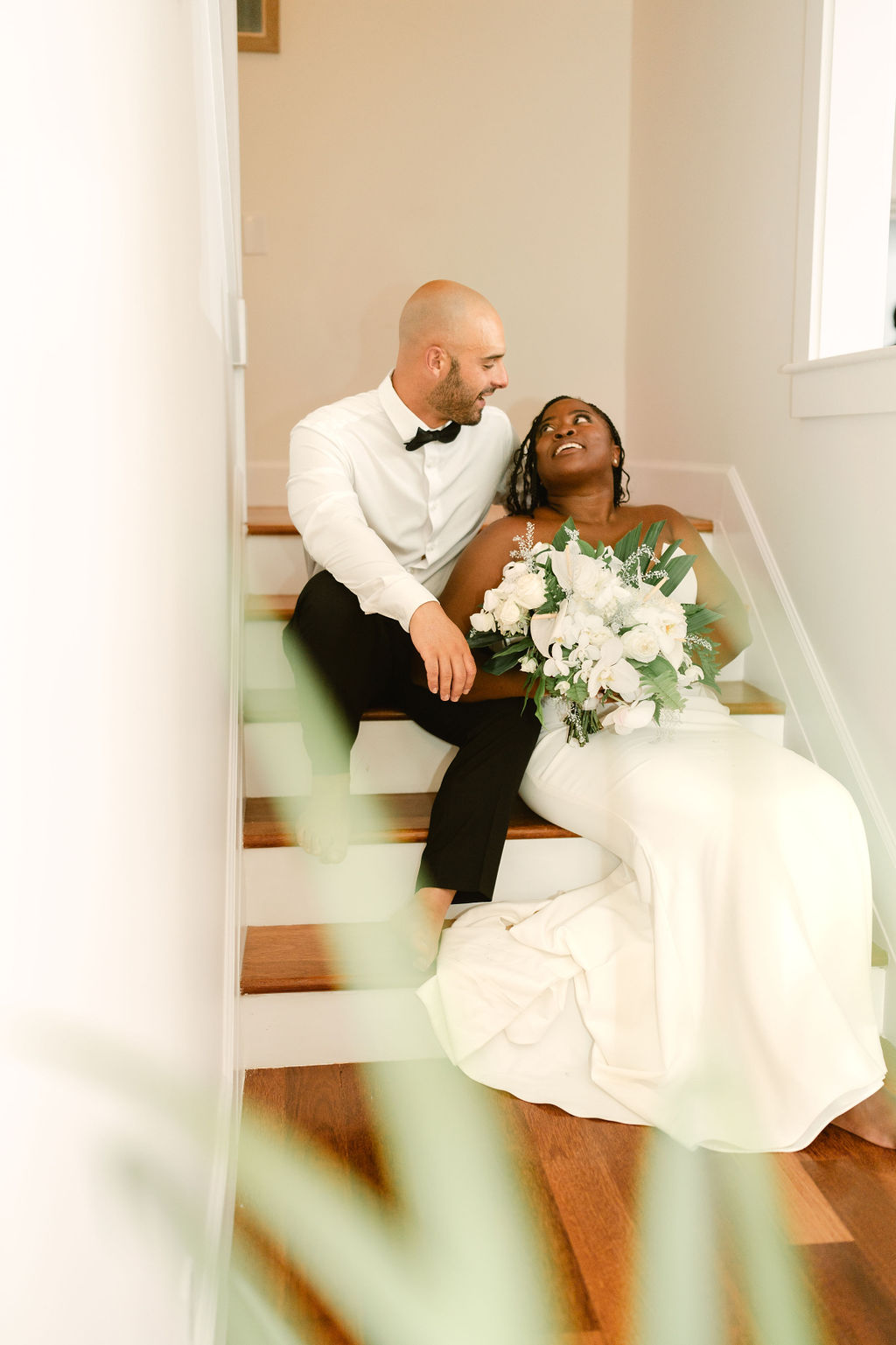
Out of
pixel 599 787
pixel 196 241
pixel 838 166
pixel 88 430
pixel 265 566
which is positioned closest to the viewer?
pixel 88 430

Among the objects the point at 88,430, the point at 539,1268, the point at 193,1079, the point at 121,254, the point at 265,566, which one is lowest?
the point at 539,1268

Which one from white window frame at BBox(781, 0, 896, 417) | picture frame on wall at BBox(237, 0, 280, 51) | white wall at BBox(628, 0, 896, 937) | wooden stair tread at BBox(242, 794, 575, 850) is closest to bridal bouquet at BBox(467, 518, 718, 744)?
wooden stair tread at BBox(242, 794, 575, 850)

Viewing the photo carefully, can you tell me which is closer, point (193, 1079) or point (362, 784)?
point (193, 1079)

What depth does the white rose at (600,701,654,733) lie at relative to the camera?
1833 mm

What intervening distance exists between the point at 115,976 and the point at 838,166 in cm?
220

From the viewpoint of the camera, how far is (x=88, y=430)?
57 cm

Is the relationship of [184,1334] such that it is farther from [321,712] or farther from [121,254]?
[321,712]

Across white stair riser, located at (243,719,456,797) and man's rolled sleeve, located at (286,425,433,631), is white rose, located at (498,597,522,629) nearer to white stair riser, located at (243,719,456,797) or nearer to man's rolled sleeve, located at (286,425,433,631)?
man's rolled sleeve, located at (286,425,433,631)

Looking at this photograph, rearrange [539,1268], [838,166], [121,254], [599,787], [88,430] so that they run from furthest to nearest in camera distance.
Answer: [838,166]
[599,787]
[539,1268]
[121,254]
[88,430]

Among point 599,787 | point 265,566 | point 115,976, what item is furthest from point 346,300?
point 115,976

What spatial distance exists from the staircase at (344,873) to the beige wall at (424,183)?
1634 mm

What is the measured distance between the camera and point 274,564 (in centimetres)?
269

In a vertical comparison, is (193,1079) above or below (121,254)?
below

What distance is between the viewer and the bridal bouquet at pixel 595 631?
1806mm
